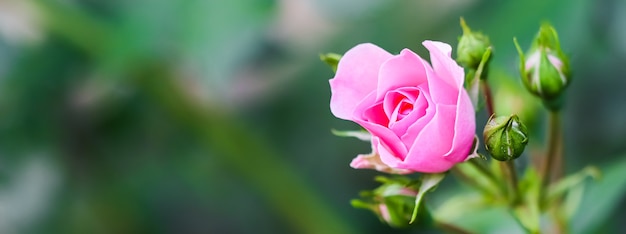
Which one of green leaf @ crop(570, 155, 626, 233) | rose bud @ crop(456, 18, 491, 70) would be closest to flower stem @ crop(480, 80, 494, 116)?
rose bud @ crop(456, 18, 491, 70)

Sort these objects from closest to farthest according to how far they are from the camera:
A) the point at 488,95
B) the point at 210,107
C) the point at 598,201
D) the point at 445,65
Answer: the point at 445,65 → the point at 488,95 → the point at 598,201 → the point at 210,107

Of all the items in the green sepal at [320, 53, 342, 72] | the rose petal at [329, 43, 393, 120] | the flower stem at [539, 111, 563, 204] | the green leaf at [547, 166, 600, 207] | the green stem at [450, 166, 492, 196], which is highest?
the green sepal at [320, 53, 342, 72]

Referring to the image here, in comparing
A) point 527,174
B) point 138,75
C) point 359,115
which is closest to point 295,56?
point 138,75

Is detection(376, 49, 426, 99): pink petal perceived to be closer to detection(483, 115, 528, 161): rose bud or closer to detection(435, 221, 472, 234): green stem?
detection(483, 115, 528, 161): rose bud

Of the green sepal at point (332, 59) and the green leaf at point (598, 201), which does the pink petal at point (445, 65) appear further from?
the green leaf at point (598, 201)

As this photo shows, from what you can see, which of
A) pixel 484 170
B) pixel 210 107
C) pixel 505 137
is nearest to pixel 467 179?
pixel 484 170

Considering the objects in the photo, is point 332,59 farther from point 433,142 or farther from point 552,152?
point 552,152

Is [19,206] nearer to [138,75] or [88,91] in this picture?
[88,91]
